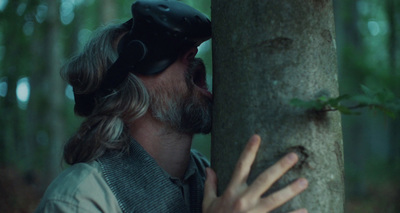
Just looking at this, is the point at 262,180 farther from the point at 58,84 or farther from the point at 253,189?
the point at 58,84

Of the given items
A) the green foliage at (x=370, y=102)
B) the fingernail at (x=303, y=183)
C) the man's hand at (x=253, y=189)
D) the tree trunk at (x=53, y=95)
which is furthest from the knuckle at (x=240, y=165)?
the tree trunk at (x=53, y=95)

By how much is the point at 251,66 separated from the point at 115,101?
1127 mm

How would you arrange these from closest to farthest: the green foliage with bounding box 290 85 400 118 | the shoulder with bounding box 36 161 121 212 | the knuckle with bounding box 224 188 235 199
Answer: the green foliage with bounding box 290 85 400 118
the knuckle with bounding box 224 188 235 199
the shoulder with bounding box 36 161 121 212

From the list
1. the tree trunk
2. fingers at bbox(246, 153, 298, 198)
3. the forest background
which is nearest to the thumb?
fingers at bbox(246, 153, 298, 198)

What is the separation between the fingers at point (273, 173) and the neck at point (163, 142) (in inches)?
41.7

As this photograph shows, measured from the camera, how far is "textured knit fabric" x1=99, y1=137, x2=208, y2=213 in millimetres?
2086

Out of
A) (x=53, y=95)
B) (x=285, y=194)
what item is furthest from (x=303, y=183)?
(x=53, y=95)

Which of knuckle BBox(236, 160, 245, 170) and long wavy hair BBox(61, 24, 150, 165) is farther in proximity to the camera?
long wavy hair BBox(61, 24, 150, 165)

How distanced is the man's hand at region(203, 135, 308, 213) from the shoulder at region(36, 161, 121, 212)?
1.96 feet

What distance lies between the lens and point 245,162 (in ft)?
5.29

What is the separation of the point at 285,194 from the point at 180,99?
119 cm

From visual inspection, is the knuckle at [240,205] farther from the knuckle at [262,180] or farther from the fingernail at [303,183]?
the fingernail at [303,183]

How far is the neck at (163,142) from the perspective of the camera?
2.53m

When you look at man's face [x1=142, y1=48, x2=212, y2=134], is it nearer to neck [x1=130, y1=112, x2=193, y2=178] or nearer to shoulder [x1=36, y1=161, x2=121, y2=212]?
neck [x1=130, y1=112, x2=193, y2=178]
